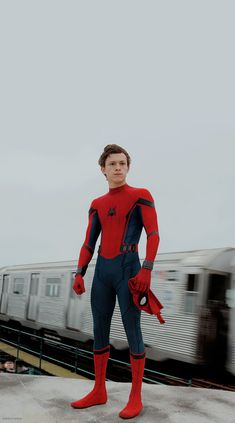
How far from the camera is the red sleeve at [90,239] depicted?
3.80 metres

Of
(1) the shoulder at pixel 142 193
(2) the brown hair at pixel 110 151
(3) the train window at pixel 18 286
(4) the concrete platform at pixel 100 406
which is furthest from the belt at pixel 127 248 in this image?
(3) the train window at pixel 18 286

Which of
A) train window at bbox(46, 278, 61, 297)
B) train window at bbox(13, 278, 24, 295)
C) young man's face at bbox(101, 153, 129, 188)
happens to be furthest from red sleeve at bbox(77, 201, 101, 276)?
train window at bbox(13, 278, 24, 295)

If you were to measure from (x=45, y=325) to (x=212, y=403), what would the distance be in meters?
11.4

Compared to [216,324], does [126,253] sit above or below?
above

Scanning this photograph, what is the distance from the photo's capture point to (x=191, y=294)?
29.8 ft

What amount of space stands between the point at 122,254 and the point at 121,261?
0.20ft

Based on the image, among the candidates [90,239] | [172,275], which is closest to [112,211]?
[90,239]

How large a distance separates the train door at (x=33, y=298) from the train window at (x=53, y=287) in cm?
94

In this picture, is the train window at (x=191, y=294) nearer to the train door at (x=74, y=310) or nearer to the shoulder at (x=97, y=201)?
the train door at (x=74, y=310)

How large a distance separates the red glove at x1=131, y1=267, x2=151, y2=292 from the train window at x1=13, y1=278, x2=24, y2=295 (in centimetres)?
1390

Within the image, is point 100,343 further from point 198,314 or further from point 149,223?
point 198,314

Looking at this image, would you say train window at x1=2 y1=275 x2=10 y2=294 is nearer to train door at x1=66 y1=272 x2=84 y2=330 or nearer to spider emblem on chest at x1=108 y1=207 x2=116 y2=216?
train door at x1=66 y1=272 x2=84 y2=330

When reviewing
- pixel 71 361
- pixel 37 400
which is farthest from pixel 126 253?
pixel 71 361

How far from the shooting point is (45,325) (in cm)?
1445
